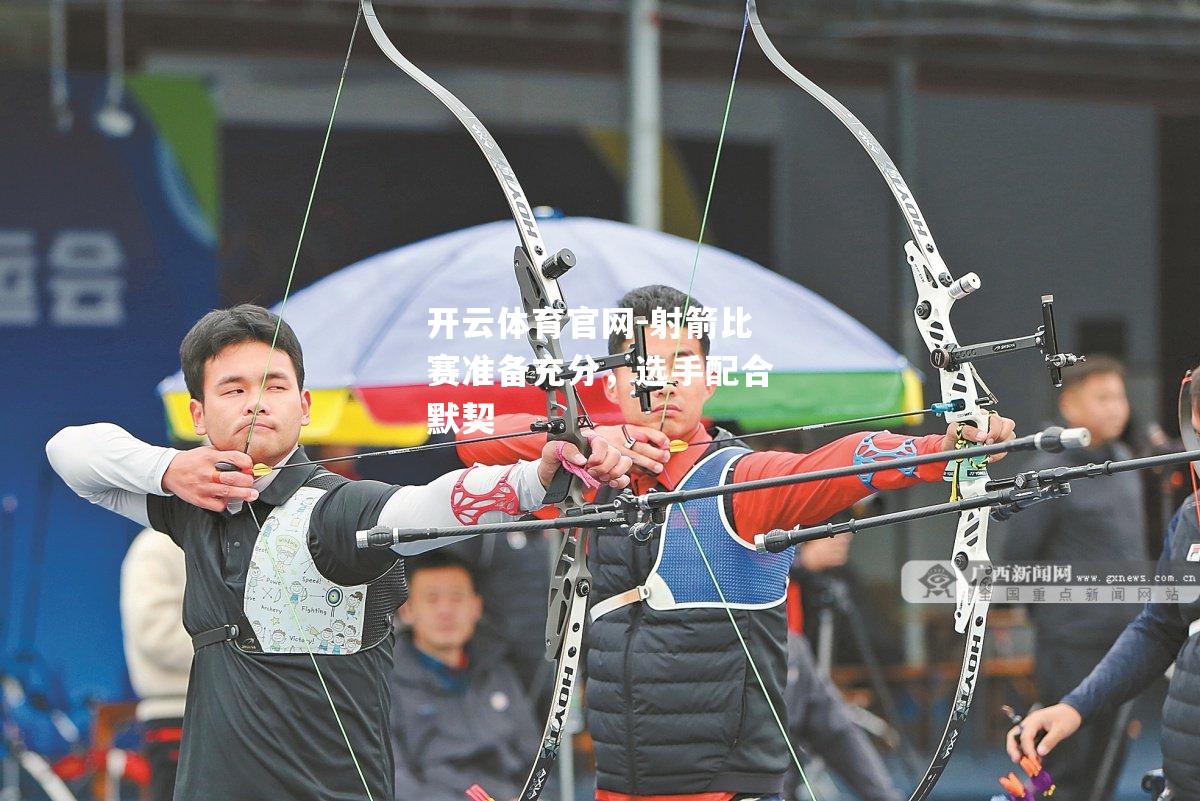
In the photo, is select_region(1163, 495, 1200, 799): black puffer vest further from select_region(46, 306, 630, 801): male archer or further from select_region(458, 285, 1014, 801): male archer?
select_region(46, 306, 630, 801): male archer

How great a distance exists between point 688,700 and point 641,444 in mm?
468

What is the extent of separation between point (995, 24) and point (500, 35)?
1561mm

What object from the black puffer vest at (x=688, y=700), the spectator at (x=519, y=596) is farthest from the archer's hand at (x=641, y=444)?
the spectator at (x=519, y=596)

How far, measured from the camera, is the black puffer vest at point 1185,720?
8.09 ft

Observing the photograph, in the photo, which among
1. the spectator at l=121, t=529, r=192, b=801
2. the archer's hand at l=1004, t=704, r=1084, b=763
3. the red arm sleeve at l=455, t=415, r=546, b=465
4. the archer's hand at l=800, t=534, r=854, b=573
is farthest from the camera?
the archer's hand at l=800, t=534, r=854, b=573

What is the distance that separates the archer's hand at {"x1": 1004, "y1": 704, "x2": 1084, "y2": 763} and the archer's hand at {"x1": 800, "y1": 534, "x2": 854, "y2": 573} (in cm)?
178

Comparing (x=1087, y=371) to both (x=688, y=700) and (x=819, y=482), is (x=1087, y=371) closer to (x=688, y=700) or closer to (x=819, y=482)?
(x=819, y=482)

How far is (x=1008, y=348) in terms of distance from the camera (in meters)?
2.17

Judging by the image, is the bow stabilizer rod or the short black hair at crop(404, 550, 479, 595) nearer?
the bow stabilizer rod

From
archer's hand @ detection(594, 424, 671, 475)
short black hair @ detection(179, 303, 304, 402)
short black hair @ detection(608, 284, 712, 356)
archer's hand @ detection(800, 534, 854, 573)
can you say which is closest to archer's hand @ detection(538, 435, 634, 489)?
archer's hand @ detection(594, 424, 671, 475)

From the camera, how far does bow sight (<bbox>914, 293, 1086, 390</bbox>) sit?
7.02ft

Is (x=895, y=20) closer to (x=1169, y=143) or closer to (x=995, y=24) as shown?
(x=995, y=24)

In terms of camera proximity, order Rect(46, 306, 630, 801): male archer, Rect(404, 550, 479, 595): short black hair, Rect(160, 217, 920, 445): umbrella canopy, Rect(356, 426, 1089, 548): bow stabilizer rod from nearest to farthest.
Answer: Rect(356, 426, 1089, 548): bow stabilizer rod, Rect(46, 306, 630, 801): male archer, Rect(160, 217, 920, 445): umbrella canopy, Rect(404, 550, 479, 595): short black hair

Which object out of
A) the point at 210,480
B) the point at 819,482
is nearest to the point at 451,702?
the point at 819,482
